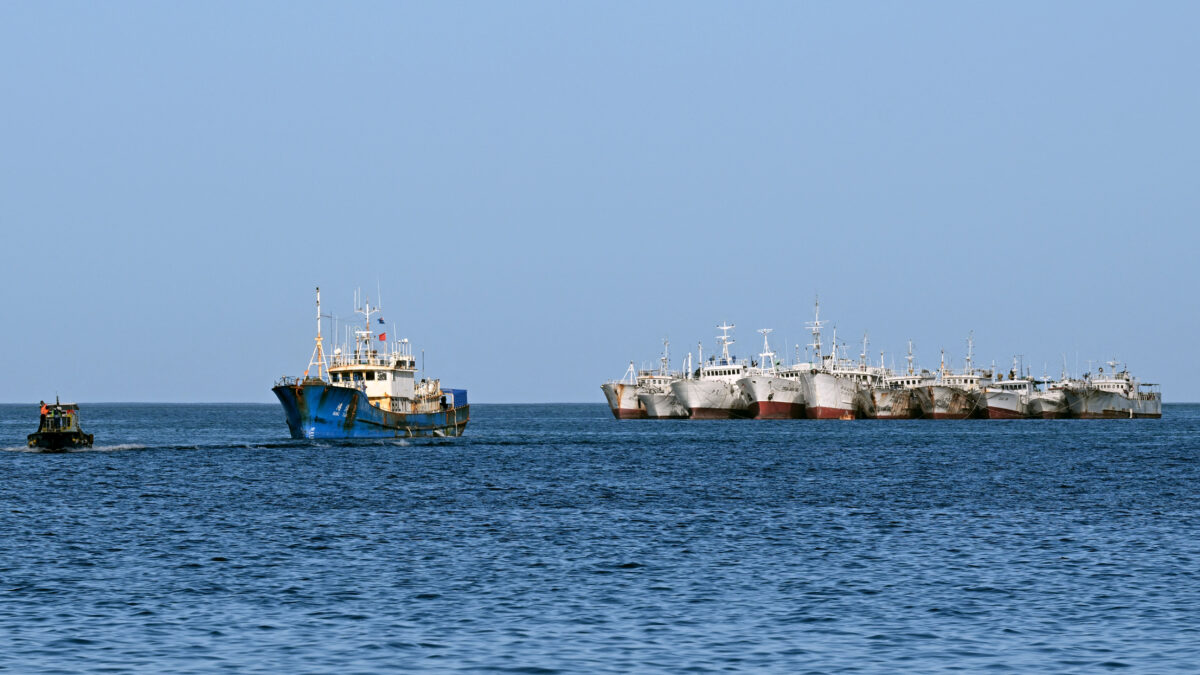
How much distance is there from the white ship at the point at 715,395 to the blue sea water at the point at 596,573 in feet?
388

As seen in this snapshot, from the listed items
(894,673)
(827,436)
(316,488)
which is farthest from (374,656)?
(827,436)

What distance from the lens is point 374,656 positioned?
23.2m

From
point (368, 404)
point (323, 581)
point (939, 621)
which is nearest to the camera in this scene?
point (939, 621)

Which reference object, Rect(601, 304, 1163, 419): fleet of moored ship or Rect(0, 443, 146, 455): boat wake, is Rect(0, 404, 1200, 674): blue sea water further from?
Rect(601, 304, 1163, 419): fleet of moored ship

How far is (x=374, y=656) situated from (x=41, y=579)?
12.1 metres

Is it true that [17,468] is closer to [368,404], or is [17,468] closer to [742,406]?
[368,404]

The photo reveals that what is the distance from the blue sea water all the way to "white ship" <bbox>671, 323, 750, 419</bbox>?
118 metres

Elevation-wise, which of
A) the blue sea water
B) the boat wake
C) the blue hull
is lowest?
the blue sea water

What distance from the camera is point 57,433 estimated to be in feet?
275

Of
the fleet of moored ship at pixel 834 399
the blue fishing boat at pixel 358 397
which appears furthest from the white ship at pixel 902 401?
the blue fishing boat at pixel 358 397

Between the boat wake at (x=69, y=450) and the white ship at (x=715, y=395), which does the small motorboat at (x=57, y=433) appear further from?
the white ship at (x=715, y=395)

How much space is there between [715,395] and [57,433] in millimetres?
113693

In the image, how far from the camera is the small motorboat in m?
83.8

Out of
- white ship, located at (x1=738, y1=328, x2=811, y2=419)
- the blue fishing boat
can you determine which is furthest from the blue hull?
white ship, located at (x1=738, y1=328, x2=811, y2=419)
